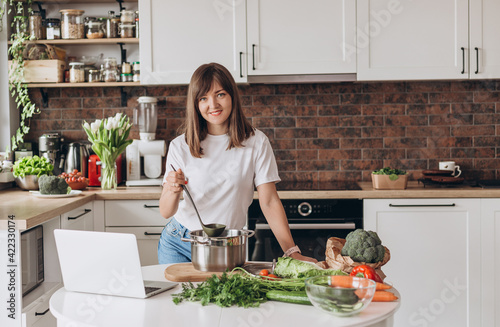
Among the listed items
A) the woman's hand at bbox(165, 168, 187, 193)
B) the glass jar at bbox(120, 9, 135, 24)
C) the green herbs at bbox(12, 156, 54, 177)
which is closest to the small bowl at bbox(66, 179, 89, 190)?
the green herbs at bbox(12, 156, 54, 177)

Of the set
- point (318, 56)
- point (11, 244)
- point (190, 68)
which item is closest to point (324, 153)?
point (318, 56)


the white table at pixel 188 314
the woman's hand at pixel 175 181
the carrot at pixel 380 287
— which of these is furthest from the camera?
the woman's hand at pixel 175 181

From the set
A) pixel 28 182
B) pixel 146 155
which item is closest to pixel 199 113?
pixel 146 155

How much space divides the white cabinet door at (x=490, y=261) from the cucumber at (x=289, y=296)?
2173mm

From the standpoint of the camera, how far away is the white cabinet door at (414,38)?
140 inches

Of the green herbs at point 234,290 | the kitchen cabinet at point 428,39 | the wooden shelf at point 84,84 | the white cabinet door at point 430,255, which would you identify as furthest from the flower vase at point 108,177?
the green herbs at point 234,290

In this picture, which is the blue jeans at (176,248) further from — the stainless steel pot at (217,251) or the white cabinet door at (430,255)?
the white cabinet door at (430,255)

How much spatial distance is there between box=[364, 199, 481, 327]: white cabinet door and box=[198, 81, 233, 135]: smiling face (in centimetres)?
148

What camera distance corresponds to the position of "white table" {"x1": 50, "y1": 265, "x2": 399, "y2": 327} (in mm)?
1433

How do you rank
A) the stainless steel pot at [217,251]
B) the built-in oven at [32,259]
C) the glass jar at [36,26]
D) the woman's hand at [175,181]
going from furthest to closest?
the glass jar at [36,26] → the built-in oven at [32,259] → the woman's hand at [175,181] → the stainless steel pot at [217,251]

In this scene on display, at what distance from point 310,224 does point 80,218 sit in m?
1.31

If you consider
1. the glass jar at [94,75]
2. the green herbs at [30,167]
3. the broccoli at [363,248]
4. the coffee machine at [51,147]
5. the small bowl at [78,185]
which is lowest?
the broccoli at [363,248]

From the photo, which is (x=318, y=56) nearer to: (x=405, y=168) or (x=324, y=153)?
(x=324, y=153)

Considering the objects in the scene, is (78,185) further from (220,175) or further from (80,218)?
(220,175)
